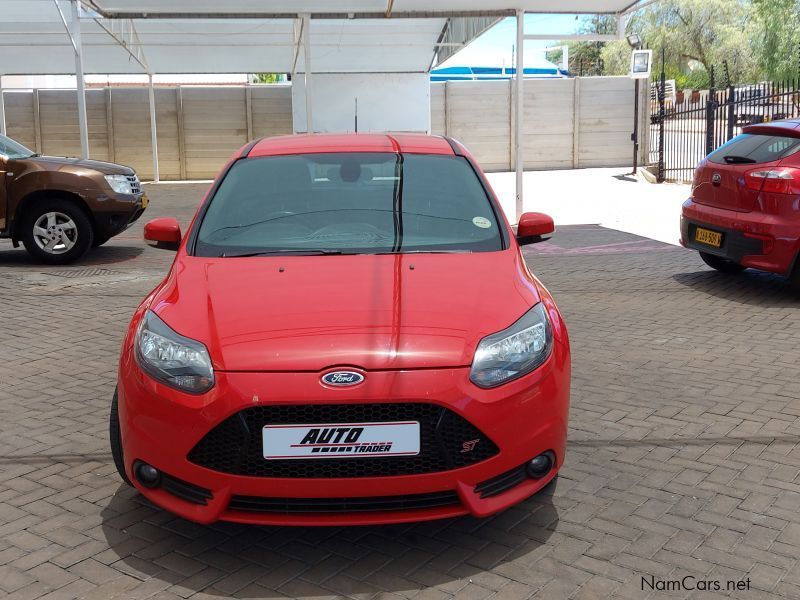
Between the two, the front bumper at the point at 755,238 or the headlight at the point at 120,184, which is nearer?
the front bumper at the point at 755,238

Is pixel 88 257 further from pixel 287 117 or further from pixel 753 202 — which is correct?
pixel 287 117

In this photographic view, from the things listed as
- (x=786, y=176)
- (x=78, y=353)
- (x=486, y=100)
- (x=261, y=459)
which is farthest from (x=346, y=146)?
(x=486, y=100)

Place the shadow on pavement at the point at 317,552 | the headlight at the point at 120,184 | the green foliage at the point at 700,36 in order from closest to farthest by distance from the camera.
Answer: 1. the shadow on pavement at the point at 317,552
2. the headlight at the point at 120,184
3. the green foliage at the point at 700,36

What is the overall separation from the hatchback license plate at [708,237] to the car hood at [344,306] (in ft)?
16.3

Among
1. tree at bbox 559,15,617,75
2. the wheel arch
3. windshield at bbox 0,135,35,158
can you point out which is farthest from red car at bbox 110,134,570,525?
tree at bbox 559,15,617,75

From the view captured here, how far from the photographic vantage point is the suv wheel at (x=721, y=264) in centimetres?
984

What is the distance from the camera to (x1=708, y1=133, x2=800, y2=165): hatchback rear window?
8523 mm

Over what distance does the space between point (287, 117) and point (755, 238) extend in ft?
65.7

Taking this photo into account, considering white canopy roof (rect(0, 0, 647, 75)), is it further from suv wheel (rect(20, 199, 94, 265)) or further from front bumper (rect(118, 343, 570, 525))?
front bumper (rect(118, 343, 570, 525))

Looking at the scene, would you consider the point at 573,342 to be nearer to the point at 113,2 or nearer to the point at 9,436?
the point at 9,436

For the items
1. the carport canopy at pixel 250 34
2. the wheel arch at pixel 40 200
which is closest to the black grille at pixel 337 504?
the wheel arch at pixel 40 200

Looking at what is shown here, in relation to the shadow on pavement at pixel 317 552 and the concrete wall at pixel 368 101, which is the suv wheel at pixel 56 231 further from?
the concrete wall at pixel 368 101

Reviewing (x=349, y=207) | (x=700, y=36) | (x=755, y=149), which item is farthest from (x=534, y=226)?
(x=700, y=36)

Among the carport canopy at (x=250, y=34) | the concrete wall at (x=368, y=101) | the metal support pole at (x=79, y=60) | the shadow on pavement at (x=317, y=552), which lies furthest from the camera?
the concrete wall at (x=368, y=101)
